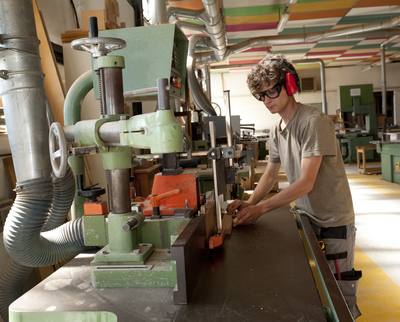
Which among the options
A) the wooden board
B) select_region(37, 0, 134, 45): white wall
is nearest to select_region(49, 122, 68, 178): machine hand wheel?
the wooden board

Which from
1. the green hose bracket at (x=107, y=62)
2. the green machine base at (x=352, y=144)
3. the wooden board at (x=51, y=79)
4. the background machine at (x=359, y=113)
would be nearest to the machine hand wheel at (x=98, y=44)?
the green hose bracket at (x=107, y=62)

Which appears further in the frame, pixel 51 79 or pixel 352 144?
pixel 352 144

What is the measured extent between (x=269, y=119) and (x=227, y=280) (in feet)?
30.2

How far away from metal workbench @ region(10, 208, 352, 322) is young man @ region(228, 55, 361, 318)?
29cm

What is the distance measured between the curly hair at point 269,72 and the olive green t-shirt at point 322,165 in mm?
148

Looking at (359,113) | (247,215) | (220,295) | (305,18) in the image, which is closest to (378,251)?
(247,215)

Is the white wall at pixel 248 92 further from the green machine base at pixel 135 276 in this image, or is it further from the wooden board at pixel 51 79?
the green machine base at pixel 135 276

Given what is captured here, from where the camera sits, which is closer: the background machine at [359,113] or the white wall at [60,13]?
the white wall at [60,13]

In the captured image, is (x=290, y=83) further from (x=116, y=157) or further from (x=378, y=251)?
(x=378, y=251)

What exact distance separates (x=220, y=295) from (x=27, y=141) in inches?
28.9

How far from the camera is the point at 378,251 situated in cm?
302

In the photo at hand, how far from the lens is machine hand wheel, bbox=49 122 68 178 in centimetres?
86

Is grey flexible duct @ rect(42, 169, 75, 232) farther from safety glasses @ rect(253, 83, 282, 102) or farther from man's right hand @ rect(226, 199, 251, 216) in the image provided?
safety glasses @ rect(253, 83, 282, 102)

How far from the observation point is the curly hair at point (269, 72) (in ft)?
4.66
